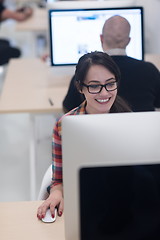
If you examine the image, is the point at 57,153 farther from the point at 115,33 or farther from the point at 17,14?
the point at 17,14

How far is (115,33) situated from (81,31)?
1.35ft

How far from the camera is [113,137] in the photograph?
0.98 meters

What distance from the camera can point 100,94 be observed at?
4.81ft

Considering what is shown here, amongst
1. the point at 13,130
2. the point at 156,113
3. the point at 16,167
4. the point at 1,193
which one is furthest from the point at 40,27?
the point at 156,113

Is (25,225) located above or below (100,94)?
below

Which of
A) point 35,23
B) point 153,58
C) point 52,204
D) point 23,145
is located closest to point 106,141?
point 52,204

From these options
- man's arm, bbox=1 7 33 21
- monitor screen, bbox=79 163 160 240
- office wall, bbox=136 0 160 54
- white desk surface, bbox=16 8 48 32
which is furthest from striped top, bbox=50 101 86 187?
man's arm, bbox=1 7 33 21

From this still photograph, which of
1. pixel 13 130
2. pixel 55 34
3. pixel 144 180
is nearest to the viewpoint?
pixel 144 180

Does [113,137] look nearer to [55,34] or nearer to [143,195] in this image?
[143,195]

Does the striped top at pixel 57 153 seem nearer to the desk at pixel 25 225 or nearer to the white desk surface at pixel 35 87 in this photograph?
the desk at pixel 25 225

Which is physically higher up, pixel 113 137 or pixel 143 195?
pixel 113 137

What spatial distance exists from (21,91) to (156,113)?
1.63 m

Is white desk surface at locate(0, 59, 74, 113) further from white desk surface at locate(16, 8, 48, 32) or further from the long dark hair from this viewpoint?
white desk surface at locate(16, 8, 48, 32)

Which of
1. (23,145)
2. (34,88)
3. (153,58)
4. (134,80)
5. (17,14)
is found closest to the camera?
(134,80)
